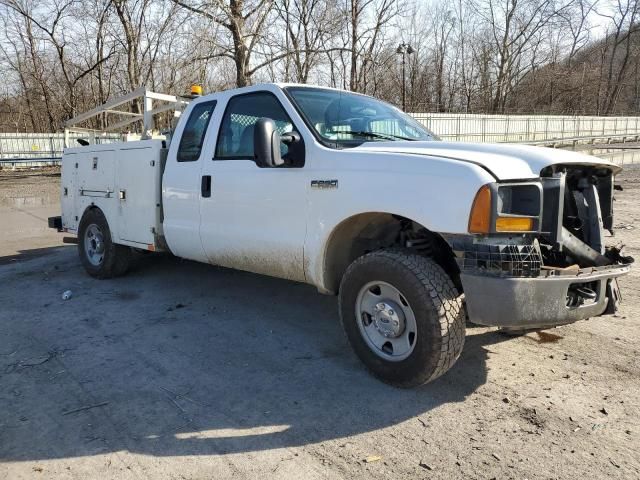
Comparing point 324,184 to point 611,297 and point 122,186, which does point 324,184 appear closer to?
point 611,297

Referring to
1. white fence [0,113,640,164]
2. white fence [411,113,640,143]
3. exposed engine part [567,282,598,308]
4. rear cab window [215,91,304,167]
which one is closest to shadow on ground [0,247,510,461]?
exposed engine part [567,282,598,308]

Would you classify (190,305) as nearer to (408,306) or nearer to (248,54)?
(408,306)

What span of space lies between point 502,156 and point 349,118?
1458mm

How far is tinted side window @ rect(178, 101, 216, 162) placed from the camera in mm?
4996

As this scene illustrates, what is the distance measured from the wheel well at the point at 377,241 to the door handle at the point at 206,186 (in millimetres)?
1472

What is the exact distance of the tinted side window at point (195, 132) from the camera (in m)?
5.00

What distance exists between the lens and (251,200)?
14.4 feet

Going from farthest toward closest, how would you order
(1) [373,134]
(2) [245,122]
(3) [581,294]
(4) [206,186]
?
1. (4) [206,186]
2. (2) [245,122]
3. (1) [373,134]
4. (3) [581,294]

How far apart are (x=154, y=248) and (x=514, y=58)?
4505cm

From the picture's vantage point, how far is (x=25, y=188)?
64.3ft

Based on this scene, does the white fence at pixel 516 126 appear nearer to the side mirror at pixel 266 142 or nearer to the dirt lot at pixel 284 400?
the dirt lot at pixel 284 400

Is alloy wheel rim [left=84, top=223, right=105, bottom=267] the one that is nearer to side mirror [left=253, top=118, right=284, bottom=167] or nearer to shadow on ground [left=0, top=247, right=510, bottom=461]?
shadow on ground [left=0, top=247, right=510, bottom=461]

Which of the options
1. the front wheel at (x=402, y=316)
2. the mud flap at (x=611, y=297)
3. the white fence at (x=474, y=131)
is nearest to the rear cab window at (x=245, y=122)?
the front wheel at (x=402, y=316)

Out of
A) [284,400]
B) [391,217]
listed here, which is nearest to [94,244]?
[284,400]
